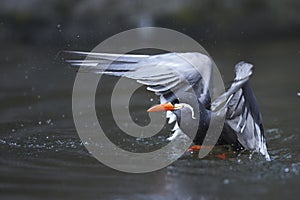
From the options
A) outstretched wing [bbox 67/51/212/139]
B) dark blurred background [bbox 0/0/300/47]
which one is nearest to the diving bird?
outstretched wing [bbox 67/51/212/139]

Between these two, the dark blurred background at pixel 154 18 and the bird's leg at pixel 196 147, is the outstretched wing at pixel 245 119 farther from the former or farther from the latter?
the dark blurred background at pixel 154 18

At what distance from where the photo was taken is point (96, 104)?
9.03 metres

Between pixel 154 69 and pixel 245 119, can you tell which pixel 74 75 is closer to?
pixel 154 69

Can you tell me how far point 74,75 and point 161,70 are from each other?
15.1ft

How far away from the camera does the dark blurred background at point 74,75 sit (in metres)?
5.38

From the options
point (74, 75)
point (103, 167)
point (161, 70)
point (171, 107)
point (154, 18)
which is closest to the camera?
point (103, 167)

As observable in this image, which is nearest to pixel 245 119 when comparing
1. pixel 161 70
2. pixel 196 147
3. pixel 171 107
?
pixel 196 147

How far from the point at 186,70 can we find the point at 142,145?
0.98 m

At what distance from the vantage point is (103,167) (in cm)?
600

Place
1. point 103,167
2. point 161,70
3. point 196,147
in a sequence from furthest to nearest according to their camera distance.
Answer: point 161,70, point 196,147, point 103,167

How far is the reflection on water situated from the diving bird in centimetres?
32

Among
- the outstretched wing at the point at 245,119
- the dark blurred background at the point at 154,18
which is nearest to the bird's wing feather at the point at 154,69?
the outstretched wing at the point at 245,119

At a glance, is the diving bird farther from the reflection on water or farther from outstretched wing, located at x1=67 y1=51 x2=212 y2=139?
the reflection on water

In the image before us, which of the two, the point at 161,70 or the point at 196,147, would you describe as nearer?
the point at 196,147
